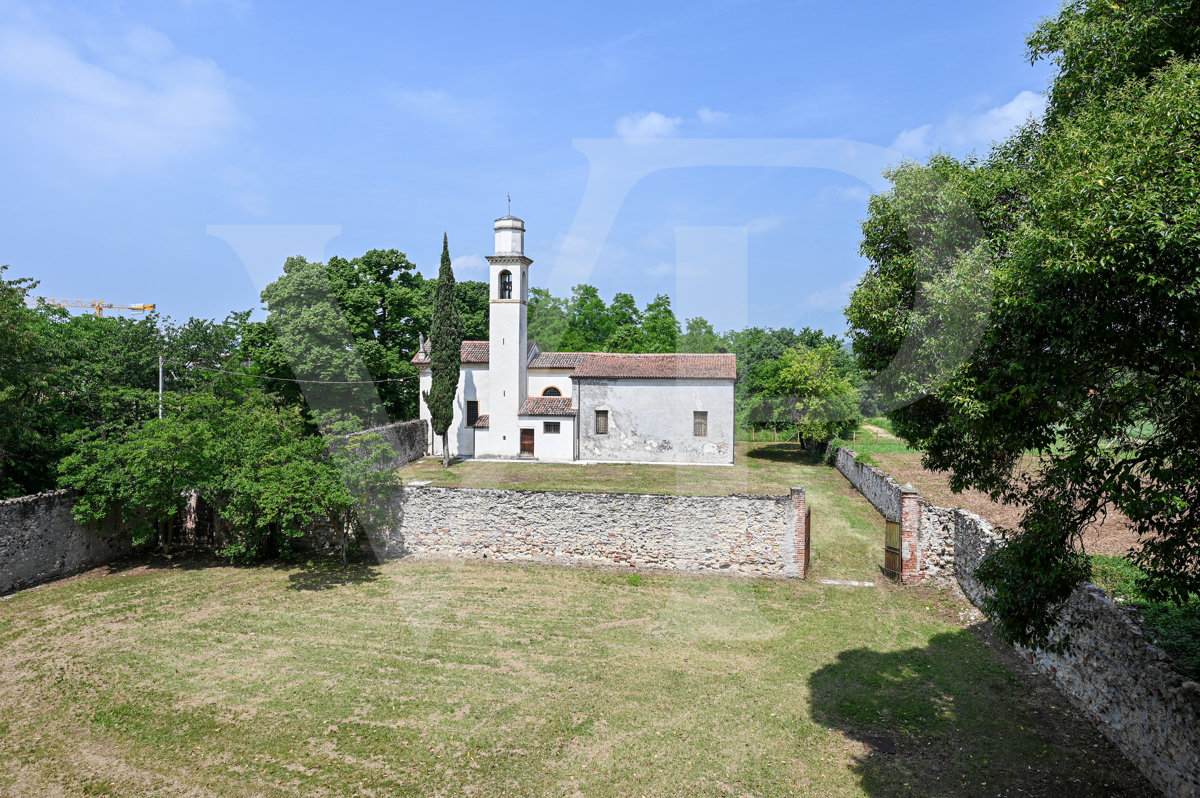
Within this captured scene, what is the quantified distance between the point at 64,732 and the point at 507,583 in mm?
7359

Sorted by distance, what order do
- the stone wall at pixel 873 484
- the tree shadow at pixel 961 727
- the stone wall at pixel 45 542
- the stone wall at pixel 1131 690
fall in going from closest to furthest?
the stone wall at pixel 1131 690, the tree shadow at pixel 961 727, the stone wall at pixel 45 542, the stone wall at pixel 873 484

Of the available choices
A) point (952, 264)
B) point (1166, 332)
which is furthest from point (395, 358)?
point (1166, 332)

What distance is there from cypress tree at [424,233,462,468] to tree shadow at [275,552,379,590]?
12.9 m

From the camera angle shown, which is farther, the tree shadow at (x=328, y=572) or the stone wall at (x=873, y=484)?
the stone wall at (x=873, y=484)

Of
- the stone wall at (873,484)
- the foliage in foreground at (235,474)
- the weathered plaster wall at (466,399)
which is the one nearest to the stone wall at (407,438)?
the weathered plaster wall at (466,399)

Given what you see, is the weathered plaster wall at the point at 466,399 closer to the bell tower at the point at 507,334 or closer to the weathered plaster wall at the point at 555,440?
the bell tower at the point at 507,334

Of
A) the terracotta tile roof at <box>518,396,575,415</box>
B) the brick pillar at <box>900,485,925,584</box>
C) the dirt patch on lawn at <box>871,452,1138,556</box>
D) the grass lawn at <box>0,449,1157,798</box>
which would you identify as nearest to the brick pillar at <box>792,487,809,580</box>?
the grass lawn at <box>0,449,1157,798</box>

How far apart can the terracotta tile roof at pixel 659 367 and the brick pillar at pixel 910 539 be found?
15.9m

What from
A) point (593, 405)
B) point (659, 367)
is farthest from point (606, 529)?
point (659, 367)

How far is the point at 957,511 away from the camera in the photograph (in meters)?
12.9

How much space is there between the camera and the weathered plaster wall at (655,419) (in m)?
28.9

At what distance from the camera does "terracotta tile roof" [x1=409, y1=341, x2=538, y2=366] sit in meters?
30.8

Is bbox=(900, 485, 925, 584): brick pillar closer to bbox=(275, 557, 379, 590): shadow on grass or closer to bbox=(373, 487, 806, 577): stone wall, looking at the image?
bbox=(373, 487, 806, 577): stone wall

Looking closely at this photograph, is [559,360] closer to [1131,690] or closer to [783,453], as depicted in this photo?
[783,453]
